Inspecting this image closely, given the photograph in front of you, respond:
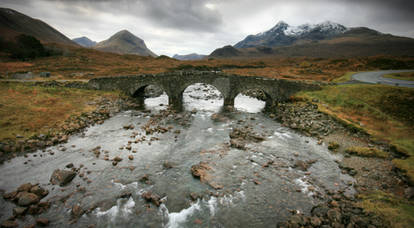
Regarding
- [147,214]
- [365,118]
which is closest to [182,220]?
[147,214]

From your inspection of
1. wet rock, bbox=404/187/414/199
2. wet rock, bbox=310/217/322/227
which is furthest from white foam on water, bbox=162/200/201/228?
wet rock, bbox=404/187/414/199

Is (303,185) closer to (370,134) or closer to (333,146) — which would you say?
(333,146)

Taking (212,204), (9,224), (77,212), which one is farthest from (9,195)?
(212,204)

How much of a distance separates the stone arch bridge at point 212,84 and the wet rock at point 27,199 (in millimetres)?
22457

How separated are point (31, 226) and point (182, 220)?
24.6ft

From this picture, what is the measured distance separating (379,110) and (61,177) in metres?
31.5

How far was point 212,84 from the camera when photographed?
110 feet

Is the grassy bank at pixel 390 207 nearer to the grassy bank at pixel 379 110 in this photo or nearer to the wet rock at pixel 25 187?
the grassy bank at pixel 379 110

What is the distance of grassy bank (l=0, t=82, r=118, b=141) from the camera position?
18.5 meters

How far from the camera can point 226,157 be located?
53.8 ft

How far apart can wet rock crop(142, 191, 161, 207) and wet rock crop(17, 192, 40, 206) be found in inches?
236

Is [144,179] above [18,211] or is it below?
below

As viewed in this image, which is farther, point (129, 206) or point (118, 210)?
point (129, 206)

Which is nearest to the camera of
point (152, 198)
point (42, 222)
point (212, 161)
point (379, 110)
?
point (42, 222)
